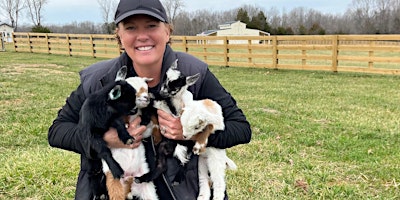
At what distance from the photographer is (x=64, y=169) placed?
13.1 feet

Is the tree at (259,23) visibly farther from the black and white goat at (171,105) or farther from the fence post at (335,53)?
the black and white goat at (171,105)

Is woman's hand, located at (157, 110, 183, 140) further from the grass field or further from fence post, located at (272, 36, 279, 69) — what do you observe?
fence post, located at (272, 36, 279, 69)

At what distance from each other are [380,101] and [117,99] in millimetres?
7491

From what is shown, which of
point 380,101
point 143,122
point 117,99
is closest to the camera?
point 117,99

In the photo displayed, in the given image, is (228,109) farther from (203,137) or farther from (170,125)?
(170,125)

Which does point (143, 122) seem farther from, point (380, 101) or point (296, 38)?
point (296, 38)

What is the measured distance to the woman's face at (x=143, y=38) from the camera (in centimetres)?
196

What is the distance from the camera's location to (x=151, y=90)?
2006 mm

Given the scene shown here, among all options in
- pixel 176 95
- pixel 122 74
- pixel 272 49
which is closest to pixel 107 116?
pixel 122 74

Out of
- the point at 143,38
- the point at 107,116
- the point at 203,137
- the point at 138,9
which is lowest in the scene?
the point at 203,137

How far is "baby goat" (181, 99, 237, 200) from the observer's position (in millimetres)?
1843

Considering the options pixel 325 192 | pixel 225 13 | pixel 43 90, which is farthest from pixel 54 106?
pixel 225 13

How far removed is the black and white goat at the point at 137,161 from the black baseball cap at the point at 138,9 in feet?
1.00

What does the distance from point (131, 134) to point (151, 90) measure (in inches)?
11.1
